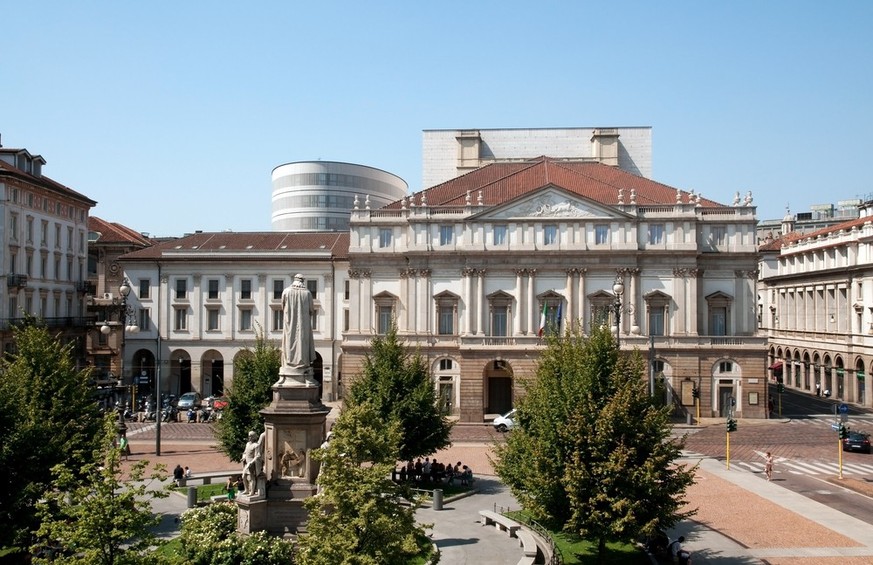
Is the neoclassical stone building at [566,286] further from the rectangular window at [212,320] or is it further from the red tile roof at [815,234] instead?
the red tile roof at [815,234]

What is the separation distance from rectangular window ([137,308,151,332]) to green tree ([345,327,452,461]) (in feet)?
128

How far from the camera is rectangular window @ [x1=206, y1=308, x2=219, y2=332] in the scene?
68188 millimetres

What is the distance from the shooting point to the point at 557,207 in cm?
5816

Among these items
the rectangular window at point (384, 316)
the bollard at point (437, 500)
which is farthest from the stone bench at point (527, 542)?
the rectangular window at point (384, 316)

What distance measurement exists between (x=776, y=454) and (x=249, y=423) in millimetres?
29302

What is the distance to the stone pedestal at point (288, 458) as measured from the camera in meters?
22.4

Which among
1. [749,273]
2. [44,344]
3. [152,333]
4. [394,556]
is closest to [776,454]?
[749,273]

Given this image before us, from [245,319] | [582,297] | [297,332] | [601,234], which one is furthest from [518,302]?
[297,332]

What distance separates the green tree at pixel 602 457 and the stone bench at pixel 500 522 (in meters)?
3.82

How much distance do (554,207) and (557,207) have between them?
22 cm

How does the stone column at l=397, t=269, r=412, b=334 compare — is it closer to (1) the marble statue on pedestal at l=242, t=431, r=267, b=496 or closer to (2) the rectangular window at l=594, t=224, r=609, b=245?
(2) the rectangular window at l=594, t=224, r=609, b=245

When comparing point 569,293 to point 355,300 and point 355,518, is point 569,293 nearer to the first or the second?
point 355,300

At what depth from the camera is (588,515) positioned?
20.9 meters

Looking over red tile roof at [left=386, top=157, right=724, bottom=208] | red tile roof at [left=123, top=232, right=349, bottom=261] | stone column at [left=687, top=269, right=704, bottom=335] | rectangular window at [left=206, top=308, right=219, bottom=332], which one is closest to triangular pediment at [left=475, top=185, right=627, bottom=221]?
red tile roof at [left=386, top=157, right=724, bottom=208]
